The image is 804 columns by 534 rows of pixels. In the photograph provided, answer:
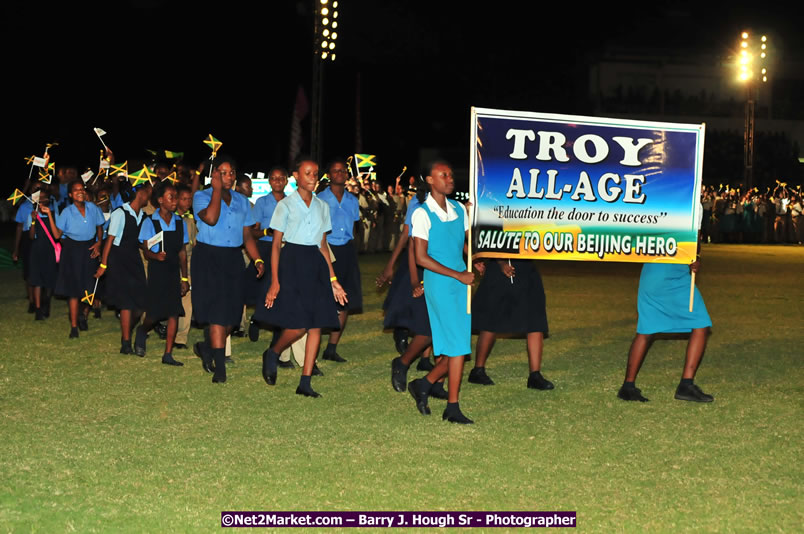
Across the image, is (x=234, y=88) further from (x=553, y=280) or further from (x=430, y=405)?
(x=430, y=405)

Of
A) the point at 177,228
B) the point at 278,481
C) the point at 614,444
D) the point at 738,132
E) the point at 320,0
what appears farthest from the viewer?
the point at 738,132

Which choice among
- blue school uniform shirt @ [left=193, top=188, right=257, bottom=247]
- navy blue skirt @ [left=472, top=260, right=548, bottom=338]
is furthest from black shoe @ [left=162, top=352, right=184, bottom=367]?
navy blue skirt @ [left=472, top=260, right=548, bottom=338]

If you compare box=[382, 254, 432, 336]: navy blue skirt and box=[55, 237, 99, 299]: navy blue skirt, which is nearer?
box=[382, 254, 432, 336]: navy blue skirt

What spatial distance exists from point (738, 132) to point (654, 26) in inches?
414

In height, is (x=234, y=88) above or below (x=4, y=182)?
above

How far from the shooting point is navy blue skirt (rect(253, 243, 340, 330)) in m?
8.45

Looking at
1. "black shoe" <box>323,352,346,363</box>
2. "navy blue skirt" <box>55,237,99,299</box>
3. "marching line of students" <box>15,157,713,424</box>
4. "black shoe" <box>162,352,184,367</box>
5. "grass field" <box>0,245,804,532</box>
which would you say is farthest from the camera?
"navy blue skirt" <box>55,237,99,299</box>

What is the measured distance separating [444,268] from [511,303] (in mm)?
1902

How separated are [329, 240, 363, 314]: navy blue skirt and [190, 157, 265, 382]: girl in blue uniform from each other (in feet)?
4.65

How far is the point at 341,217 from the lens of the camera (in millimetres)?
10453

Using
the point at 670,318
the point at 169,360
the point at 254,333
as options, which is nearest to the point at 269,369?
the point at 169,360

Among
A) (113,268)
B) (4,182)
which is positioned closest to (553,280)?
(113,268)

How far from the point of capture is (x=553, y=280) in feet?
67.8

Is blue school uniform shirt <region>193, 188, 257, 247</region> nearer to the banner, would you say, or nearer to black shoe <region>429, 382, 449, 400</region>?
black shoe <region>429, 382, 449, 400</region>
